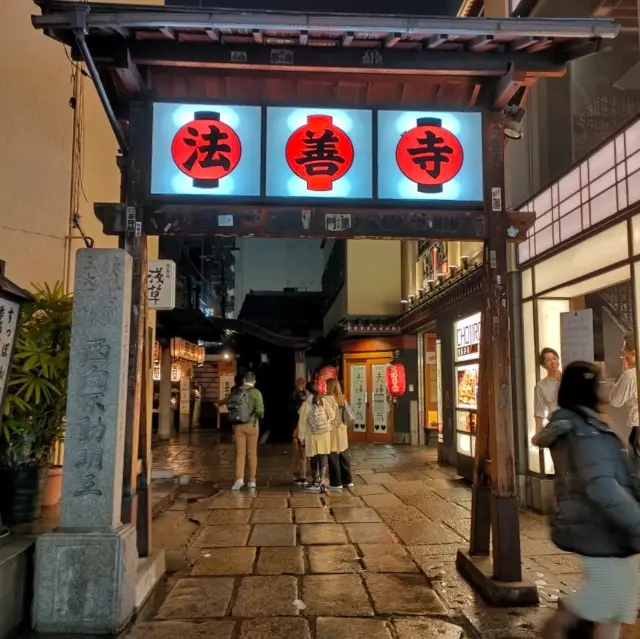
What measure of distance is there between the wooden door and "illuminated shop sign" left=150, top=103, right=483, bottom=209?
13.0 m

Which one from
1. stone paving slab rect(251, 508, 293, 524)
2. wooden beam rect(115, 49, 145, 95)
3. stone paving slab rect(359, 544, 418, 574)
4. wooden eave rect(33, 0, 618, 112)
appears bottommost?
stone paving slab rect(251, 508, 293, 524)

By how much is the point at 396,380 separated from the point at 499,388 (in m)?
11.5

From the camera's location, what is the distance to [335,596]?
17.1 ft

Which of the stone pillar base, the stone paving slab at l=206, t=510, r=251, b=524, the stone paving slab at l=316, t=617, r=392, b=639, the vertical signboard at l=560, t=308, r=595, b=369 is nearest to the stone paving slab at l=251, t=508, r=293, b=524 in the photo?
the stone paving slab at l=206, t=510, r=251, b=524

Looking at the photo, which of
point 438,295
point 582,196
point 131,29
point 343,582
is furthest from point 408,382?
point 131,29

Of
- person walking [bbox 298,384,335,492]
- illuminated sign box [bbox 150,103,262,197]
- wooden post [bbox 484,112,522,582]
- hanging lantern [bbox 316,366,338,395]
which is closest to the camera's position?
wooden post [bbox 484,112,522,582]

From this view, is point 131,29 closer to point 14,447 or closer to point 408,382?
point 14,447

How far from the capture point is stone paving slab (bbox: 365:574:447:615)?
16.1 ft

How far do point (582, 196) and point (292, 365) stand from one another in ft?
52.3

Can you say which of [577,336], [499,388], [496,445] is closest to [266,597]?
[496,445]

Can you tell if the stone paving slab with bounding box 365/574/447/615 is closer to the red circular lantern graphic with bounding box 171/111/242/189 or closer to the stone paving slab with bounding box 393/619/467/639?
the stone paving slab with bounding box 393/619/467/639

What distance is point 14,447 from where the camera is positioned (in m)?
5.94

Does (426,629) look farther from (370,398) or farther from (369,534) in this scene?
(370,398)

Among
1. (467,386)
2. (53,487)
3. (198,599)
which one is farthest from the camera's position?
(467,386)
